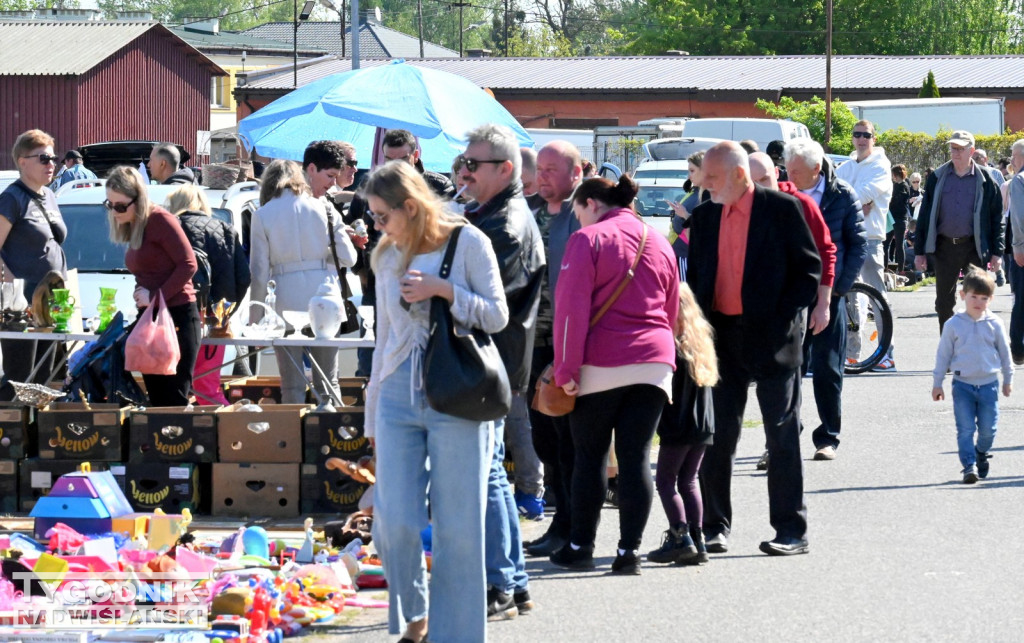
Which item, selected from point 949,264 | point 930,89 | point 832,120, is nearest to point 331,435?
point 949,264

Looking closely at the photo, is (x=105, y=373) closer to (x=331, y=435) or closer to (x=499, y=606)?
(x=331, y=435)

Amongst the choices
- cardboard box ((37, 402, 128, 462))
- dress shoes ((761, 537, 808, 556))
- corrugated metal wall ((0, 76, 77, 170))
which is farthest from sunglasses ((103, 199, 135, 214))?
corrugated metal wall ((0, 76, 77, 170))

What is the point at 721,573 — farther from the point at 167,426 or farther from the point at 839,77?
the point at 839,77

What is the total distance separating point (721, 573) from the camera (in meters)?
6.88

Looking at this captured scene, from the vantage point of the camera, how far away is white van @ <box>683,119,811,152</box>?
34219 millimetres

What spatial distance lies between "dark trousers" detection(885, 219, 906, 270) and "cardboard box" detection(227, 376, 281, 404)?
55.8 ft

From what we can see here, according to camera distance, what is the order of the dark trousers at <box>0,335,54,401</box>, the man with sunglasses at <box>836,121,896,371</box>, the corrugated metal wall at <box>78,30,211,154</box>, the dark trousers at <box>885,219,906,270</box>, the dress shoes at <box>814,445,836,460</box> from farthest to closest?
the corrugated metal wall at <box>78,30,211,154</box>
the dark trousers at <box>885,219,906,270</box>
the man with sunglasses at <box>836,121,896,371</box>
the dress shoes at <box>814,445,836,460</box>
the dark trousers at <box>0,335,54,401</box>

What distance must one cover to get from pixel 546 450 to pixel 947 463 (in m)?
3.33

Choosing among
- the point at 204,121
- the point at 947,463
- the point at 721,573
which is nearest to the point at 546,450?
the point at 721,573

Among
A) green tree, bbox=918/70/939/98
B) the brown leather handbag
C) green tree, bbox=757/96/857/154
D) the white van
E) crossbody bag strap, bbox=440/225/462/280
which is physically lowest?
the brown leather handbag

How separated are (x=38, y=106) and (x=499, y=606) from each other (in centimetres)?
4790

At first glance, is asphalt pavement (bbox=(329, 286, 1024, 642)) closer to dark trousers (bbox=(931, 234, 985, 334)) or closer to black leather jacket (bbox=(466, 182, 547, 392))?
black leather jacket (bbox=(466, 182, 547, 392))

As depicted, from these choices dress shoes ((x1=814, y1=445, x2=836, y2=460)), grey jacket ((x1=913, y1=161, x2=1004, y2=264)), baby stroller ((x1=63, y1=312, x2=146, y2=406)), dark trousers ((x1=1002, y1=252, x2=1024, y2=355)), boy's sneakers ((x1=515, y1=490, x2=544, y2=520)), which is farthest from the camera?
dark trousers ((x1=1002, y1=252, x2=1024, y2=355))

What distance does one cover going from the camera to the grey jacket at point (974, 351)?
902 centimetres
